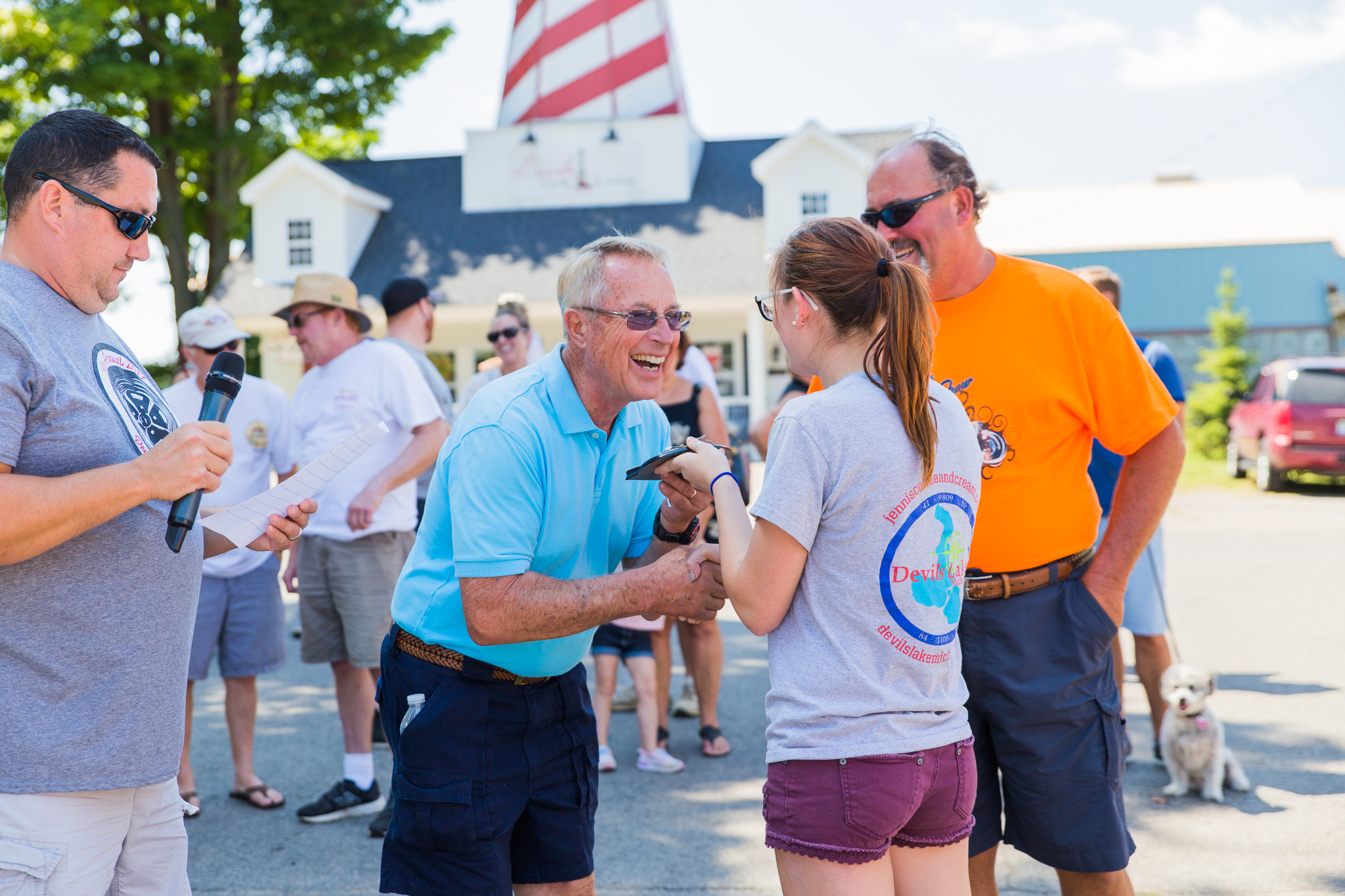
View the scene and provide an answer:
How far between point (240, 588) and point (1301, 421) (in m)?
15.1

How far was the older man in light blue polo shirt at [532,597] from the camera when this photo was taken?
220 cm

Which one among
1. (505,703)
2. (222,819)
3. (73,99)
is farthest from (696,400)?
(73,99)

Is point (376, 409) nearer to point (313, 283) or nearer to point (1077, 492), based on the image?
point (313, 283)

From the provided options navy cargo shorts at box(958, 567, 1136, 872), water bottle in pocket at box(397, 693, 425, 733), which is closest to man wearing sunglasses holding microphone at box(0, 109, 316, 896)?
water bottle in pocket at box(397, 693, 425, 733)

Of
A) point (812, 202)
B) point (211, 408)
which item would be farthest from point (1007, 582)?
point (812, 202)

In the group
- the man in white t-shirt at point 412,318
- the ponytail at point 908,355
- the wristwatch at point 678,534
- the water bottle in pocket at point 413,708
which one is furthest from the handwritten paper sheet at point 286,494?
the man in white t-shirt at point 412,318

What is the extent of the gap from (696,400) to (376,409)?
1799mm

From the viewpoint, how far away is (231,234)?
23.9 meters

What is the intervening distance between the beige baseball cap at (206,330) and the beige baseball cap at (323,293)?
261mm

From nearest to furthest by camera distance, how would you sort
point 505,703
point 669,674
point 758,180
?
point 505,703 → point 669,674 → point 758,180

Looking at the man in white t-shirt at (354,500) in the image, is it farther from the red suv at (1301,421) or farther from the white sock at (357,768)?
the red suv at (1301,421)

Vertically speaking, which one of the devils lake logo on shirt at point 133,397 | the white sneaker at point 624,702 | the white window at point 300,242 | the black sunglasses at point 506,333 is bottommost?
the white sneaker at point 624,702

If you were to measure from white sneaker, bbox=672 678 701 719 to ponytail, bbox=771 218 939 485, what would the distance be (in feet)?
13.7

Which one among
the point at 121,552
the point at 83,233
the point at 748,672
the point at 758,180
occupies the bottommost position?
the point at 748,672
